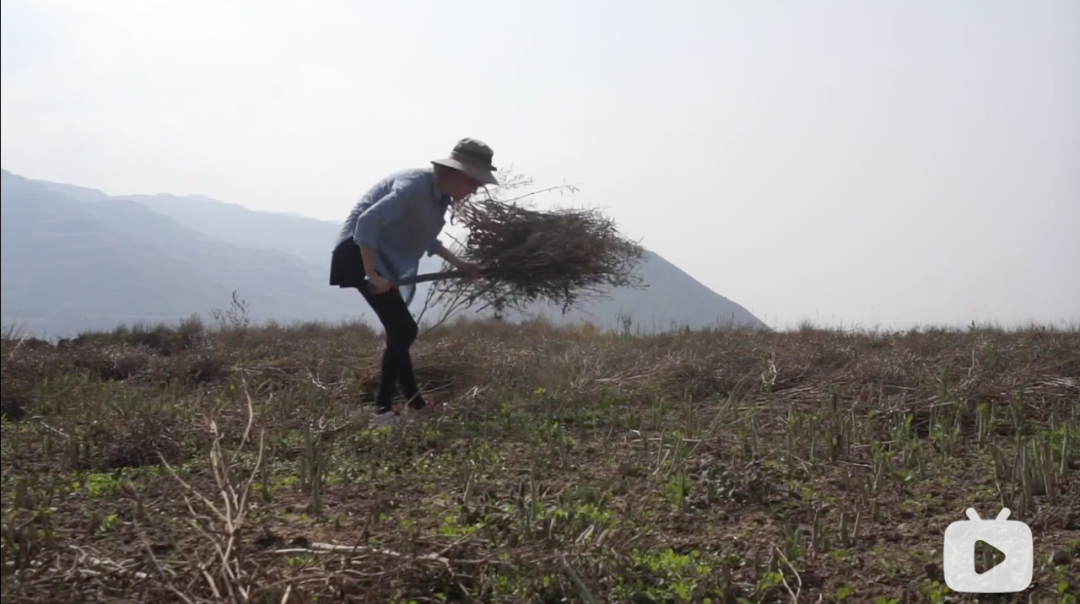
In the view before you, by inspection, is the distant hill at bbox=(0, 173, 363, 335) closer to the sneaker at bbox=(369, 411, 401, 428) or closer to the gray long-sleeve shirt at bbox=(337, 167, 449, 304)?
the gray long-sleeve shirt at bbox=(337, 167, 449, 304)

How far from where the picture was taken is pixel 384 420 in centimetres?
444

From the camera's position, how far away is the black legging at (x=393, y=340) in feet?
15.4

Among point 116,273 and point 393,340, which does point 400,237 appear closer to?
point 393,340

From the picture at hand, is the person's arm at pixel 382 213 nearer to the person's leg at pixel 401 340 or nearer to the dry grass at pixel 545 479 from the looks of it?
the person's leg at pixel 401 340

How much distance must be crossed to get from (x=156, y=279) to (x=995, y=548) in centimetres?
2420

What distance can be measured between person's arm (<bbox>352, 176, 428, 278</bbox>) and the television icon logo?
2831 mm

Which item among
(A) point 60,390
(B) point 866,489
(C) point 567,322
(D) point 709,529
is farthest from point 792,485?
(C) point 567,322

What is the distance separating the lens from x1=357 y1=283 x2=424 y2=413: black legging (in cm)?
469

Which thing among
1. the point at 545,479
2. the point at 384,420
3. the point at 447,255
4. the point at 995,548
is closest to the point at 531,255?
the point at 447,255

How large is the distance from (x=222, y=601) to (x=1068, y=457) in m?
2.92

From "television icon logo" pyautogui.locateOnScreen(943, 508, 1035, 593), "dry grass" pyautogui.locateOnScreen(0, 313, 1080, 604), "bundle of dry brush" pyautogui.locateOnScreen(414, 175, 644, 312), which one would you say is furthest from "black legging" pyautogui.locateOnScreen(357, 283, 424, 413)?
"television icon logo" pyautogui.locateOnScreen(943, 508, 1035, 593)

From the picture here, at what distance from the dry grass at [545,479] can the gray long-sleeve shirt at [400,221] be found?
798mm

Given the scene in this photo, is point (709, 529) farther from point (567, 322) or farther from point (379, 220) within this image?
point (567, 322)

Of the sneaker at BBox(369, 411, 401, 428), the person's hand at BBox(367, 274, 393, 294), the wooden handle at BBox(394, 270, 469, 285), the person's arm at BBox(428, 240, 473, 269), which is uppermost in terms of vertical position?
the person's arm at BBox(428, 240, 473, 269)
